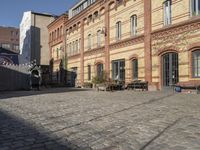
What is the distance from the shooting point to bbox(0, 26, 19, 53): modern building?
343ft

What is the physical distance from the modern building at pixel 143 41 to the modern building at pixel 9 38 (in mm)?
77974

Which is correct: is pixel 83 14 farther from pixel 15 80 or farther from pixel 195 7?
pixel 195 7

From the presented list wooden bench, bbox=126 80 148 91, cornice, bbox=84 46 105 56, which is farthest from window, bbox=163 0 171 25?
cornice, bbox=84 46 105 56

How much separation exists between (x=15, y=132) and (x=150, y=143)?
3.20 meters

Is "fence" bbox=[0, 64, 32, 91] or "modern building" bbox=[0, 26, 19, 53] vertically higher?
"modern building" bbox=[0, 26, 19, 53]

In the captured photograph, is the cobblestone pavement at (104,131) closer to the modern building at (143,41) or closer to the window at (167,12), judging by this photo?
the modern building at (143,41)

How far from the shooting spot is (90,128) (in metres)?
7.08

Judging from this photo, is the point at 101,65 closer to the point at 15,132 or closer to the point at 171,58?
the point at 171,58

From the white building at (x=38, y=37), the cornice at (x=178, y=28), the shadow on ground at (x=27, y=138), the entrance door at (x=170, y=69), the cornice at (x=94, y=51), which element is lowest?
the shadow on ground at (x=27, y=138)

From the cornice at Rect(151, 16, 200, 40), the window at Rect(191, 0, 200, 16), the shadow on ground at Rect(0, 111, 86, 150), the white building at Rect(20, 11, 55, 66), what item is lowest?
the shadow on ground at Rect(0, 111, 86, 150)

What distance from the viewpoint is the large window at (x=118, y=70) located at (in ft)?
82.1

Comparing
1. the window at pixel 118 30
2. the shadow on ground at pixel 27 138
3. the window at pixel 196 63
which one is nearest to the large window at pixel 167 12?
the window at pixel 196 63

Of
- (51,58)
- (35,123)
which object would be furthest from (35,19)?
(35,123)

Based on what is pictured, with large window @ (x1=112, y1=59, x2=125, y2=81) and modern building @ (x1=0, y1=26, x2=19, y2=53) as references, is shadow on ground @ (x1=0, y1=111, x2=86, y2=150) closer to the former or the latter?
large window @ (x1=112, y1=59, x2=125, y2=81)
